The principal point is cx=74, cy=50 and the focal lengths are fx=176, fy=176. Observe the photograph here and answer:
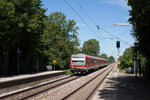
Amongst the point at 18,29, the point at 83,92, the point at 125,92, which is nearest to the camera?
the point at 125,92

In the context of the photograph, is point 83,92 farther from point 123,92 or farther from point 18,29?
point 18,29

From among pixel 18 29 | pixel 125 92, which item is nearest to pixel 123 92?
pixel 125 92

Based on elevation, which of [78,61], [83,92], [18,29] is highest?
[18,29]

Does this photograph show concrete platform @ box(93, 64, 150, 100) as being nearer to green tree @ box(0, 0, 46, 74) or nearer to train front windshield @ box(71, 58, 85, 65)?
train front windshield @ box(71, 58, 85, 65)

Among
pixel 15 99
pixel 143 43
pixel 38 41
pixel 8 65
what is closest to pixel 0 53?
pixel 8 65

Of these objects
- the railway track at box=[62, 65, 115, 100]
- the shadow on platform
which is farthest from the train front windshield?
the shadow on platform

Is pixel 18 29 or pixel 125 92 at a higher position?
pixel 18 29

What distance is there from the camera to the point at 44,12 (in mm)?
29297

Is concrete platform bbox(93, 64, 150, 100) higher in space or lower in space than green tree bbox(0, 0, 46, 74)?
lower

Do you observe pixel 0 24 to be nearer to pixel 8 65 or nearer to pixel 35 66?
pixel 8 65

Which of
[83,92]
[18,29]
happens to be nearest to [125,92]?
[83,92]

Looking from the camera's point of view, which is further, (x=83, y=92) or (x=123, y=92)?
(x=83, y=92)

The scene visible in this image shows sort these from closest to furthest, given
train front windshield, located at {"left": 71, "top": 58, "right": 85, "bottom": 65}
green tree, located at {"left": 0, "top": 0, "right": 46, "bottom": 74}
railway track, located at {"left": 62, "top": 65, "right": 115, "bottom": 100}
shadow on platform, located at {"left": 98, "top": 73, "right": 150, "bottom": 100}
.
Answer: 1. shadow on platform, located at {"left": 98, "top": 73, "right": 150, "bottom": 100}
2. railway track, located at {"left": 62, "top": 65, "right": 115, "bottom": 100}
3. green tree, located at {"left": 0, "top": 0, "right": 46, "bottom": 74}
4. train front windshield, located at {"left": 71, "top": 58, "right": 85, "bottom": 65}

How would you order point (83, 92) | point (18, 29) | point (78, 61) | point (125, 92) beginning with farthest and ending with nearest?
point (78, 61)
point (18, 29)
point (83, 92)
point (125, 92)
